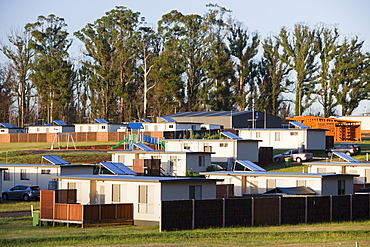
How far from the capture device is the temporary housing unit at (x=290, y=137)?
236ft

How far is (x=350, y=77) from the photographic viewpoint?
103625mm

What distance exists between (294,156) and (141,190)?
112 feet

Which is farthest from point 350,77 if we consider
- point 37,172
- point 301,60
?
point 37,172

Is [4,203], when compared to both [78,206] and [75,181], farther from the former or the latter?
[78,206]

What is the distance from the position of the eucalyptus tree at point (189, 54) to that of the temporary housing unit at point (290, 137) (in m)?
33.8

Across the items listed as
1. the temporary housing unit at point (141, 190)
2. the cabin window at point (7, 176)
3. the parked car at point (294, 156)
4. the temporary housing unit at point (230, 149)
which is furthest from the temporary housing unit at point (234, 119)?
the temporary housing unit at point (141, 190)

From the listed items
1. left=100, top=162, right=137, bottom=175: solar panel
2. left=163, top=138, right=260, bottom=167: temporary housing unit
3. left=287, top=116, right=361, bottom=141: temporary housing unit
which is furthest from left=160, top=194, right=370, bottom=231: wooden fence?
left=287, top=116, right=361, bottom=141: temporary housing unit

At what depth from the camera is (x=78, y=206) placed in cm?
3253

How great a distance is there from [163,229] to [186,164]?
27469mm

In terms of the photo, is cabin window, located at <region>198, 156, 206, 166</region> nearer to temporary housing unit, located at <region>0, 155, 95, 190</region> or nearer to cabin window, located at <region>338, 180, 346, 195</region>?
temporary housing unit, located at <region>0, 155, 95, 190</region>

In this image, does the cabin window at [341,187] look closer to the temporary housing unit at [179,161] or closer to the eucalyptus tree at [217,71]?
the temporary housing unit at [179,161]

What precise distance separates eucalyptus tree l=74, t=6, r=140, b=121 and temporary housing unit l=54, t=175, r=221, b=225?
2976 inches

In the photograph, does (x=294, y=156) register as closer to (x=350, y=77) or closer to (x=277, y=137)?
(x=277, y=137)

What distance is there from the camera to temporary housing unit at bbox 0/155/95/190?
4978cm
